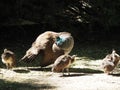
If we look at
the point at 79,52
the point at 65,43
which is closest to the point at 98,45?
the point at 79,52

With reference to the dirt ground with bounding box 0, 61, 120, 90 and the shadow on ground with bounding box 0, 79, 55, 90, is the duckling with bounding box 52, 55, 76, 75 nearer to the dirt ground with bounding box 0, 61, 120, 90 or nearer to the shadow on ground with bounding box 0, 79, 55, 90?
the dirt ground with bounding box 0, 61, 120, 90

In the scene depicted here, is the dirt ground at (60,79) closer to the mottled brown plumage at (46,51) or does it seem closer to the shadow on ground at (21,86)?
the shadow on ground at (21,86)

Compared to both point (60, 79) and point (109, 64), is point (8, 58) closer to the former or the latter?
point (60, 79)

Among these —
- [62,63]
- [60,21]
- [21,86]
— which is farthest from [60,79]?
[60,21]

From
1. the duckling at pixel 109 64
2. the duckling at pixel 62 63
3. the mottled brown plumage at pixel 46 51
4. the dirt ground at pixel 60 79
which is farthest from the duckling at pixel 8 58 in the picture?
the duckling at pixel 109 64

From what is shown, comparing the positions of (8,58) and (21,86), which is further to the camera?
(8,58)

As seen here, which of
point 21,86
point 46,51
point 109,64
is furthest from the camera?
point 46,51

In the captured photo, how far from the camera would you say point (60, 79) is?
9445 mm

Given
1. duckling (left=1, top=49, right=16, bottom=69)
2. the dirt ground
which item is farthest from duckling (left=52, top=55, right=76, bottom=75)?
duckling (left=1, top=49, right=16, bottom=69)

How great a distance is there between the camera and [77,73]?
10109mm

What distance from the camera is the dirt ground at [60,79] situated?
876cm

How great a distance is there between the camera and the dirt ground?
8.76 m

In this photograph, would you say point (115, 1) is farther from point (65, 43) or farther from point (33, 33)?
point (65, 43)

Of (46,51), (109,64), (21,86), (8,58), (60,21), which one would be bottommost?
(21,86)
